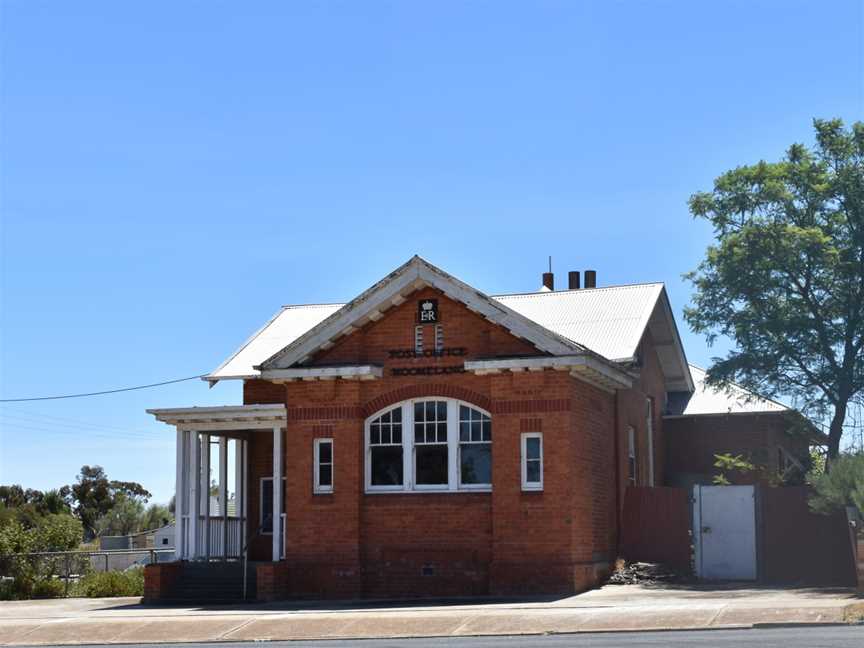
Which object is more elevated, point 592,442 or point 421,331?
point 421,331

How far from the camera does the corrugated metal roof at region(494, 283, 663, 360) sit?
29250 mm

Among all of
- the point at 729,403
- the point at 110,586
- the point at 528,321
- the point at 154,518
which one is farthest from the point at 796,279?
the point at 154,518

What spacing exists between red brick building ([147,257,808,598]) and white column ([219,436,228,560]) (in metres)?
2.03

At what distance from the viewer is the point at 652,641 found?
646 inches

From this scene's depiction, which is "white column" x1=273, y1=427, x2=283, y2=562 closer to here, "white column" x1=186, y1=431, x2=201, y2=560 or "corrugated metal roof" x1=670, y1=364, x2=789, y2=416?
"white column" x1=186, y1=431, x2=201, y2=560

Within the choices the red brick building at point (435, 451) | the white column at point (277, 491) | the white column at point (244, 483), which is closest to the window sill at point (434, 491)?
the red brick building at point (435, 451)

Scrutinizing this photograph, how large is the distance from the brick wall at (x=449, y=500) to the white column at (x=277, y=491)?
0.87 metres

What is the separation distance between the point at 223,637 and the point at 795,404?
1851 centimetres

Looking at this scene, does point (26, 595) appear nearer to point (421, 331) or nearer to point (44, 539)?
point (44, 539)

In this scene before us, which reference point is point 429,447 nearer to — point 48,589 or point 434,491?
point 434,491

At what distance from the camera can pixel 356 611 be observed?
22125mm

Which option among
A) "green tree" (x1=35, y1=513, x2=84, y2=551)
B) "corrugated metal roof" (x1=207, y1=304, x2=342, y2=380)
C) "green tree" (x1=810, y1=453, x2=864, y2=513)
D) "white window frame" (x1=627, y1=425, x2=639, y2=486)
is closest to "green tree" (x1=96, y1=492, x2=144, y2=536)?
"green tree" (x1=35, y1=513, x2=84, y2=551)

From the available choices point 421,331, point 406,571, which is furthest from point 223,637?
point 421,331

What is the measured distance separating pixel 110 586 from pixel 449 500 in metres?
9.74
